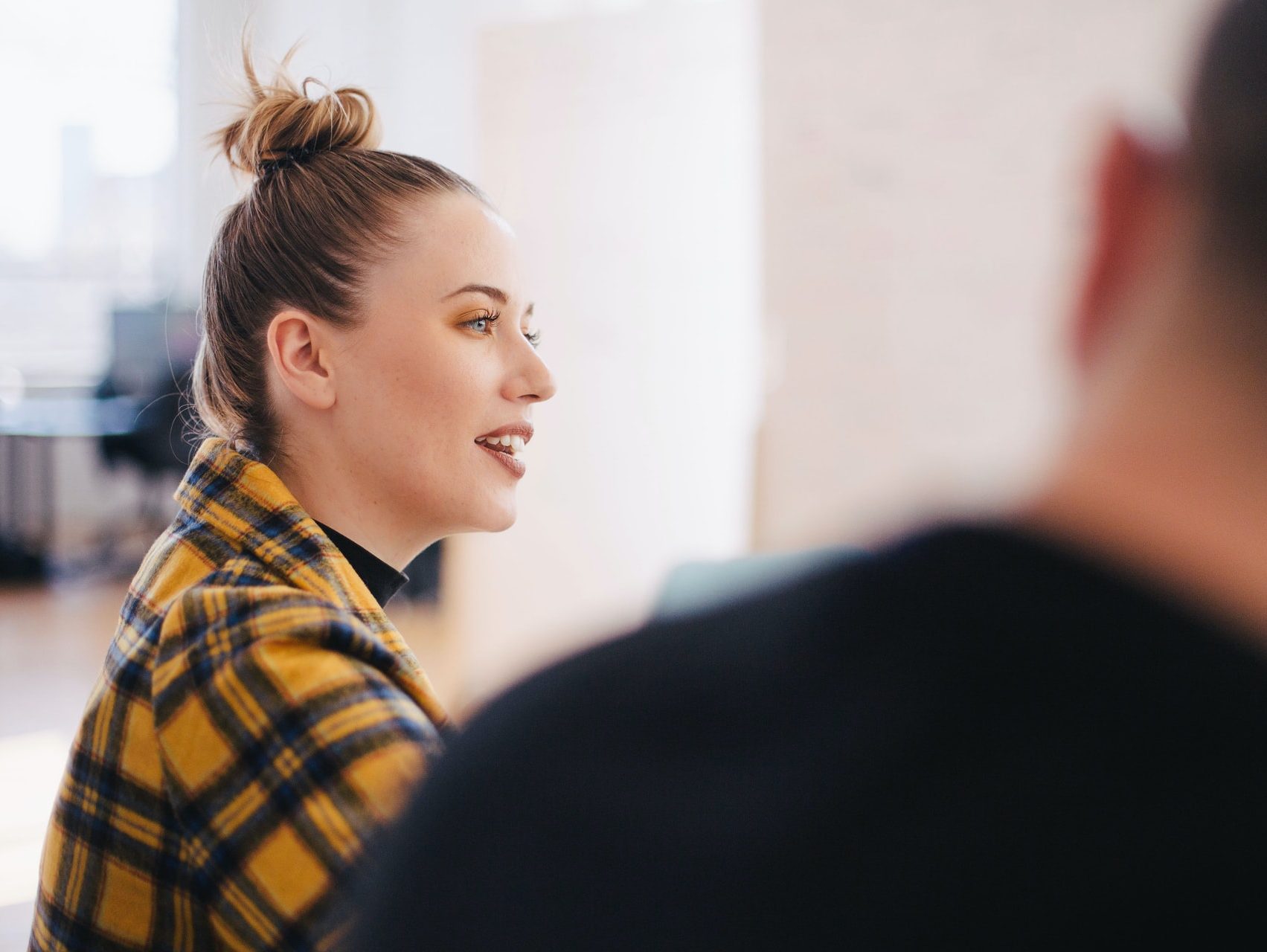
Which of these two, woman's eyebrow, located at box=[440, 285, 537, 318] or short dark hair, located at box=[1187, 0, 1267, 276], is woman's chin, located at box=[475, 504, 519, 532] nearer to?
woman's eyebrow, located at box=[440, 285, 537, 318]

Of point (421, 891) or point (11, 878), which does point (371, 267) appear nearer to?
point (421, 891)

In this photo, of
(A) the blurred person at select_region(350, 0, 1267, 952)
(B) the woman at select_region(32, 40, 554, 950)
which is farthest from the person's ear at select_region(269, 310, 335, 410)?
(A) the blurred person at select_region(350, 0, 1267, 952)

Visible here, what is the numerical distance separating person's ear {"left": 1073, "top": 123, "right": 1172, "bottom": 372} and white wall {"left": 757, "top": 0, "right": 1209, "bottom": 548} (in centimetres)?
279

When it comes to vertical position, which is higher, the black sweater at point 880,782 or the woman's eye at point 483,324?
the woman's eye at point 483,324

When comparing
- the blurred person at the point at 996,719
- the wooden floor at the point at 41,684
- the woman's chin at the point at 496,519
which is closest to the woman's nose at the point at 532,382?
the woman's chin at the point at 496,519

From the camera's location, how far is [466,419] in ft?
3.90

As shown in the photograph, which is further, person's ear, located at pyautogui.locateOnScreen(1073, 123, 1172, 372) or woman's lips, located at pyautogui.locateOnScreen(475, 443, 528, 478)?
woman's lips, located at pyautogui.locateOnScreen(475, 443, 528, 478)

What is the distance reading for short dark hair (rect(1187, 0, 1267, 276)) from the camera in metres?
0.33

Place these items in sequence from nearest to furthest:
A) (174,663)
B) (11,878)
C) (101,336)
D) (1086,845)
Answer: (1086,845) → (174,663) → (11,878) → (101,336)

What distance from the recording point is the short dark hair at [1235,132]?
33 cm

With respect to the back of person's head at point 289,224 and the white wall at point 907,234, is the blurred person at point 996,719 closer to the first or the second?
the back of person's head at point 289,224

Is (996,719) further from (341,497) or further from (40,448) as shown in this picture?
(40,448)

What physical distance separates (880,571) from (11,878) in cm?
261

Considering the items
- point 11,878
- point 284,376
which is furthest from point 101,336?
point 284,376
